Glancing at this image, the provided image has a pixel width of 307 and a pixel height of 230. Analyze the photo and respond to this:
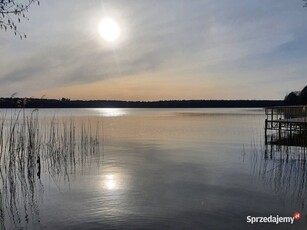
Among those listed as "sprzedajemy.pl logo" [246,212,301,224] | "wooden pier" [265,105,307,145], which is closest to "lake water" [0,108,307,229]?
"sprzedajemy.pl logo" [246,212,301,224]

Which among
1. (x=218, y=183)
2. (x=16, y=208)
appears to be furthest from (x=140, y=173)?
(x=16, y=208)

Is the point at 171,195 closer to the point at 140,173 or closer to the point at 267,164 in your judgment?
the point at 140,173

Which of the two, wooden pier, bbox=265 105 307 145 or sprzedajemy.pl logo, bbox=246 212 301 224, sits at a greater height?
wooden pier, bbox=265 105 307 145

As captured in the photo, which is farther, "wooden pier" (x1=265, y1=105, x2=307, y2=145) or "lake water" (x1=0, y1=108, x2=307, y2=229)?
"wooden pier" (x1=265, y1=105, x2=307, y2=145)

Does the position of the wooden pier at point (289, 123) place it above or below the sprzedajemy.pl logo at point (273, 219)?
above

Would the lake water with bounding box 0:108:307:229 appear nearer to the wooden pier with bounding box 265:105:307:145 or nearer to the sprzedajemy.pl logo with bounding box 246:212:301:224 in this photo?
the sprzedajemy.pl logo with bounding box 246:212:301:224

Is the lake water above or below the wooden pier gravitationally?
below

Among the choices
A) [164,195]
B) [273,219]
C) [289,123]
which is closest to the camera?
A: [273,219]

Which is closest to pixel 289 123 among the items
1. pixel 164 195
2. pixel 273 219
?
pixel 164 195

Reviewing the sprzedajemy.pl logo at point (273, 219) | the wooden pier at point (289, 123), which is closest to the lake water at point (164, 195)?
the sprzedajemy.pl logo at point (273, 219)

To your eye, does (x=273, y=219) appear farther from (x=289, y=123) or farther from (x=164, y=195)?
(x=289, y=123)

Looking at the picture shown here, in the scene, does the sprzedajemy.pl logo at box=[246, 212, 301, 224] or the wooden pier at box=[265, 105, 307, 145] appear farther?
the wooden pier at box=[265, 105, 307, 145]

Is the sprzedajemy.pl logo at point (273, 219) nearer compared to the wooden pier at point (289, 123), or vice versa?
the sprzedajemy.pl logo at point (273, 219)

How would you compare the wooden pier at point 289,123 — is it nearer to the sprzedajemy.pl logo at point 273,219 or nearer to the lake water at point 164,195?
the lake water at point 164,195
